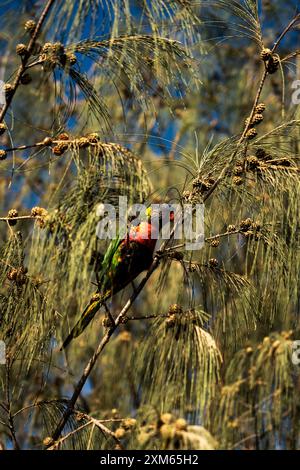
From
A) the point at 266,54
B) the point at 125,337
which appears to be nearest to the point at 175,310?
the point at 266,54

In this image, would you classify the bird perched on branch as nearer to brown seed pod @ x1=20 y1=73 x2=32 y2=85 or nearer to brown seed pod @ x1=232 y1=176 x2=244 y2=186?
brown seed pod @ x1=232 y1=176 x2=244 y2=186

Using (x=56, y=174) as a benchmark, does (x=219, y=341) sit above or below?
below

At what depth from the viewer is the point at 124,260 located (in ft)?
5.93

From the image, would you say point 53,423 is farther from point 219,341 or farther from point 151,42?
point 151,42

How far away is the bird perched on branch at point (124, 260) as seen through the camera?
1.44 m

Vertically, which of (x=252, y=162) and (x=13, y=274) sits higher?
A: (x=252, y=162)

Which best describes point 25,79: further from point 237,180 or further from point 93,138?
point 237,180

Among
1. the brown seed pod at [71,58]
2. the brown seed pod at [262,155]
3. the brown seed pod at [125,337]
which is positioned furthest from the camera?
the brown seed pod at [125,337]

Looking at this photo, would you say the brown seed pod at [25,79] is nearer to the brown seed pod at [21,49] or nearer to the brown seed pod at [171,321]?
the brown seed pod at [21,49]

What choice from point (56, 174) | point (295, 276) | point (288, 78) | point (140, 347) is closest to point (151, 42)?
point (295, 276)

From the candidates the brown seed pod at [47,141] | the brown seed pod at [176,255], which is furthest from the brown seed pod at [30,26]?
the brown seed pod at [176,255]

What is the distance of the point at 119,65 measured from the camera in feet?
4.77
